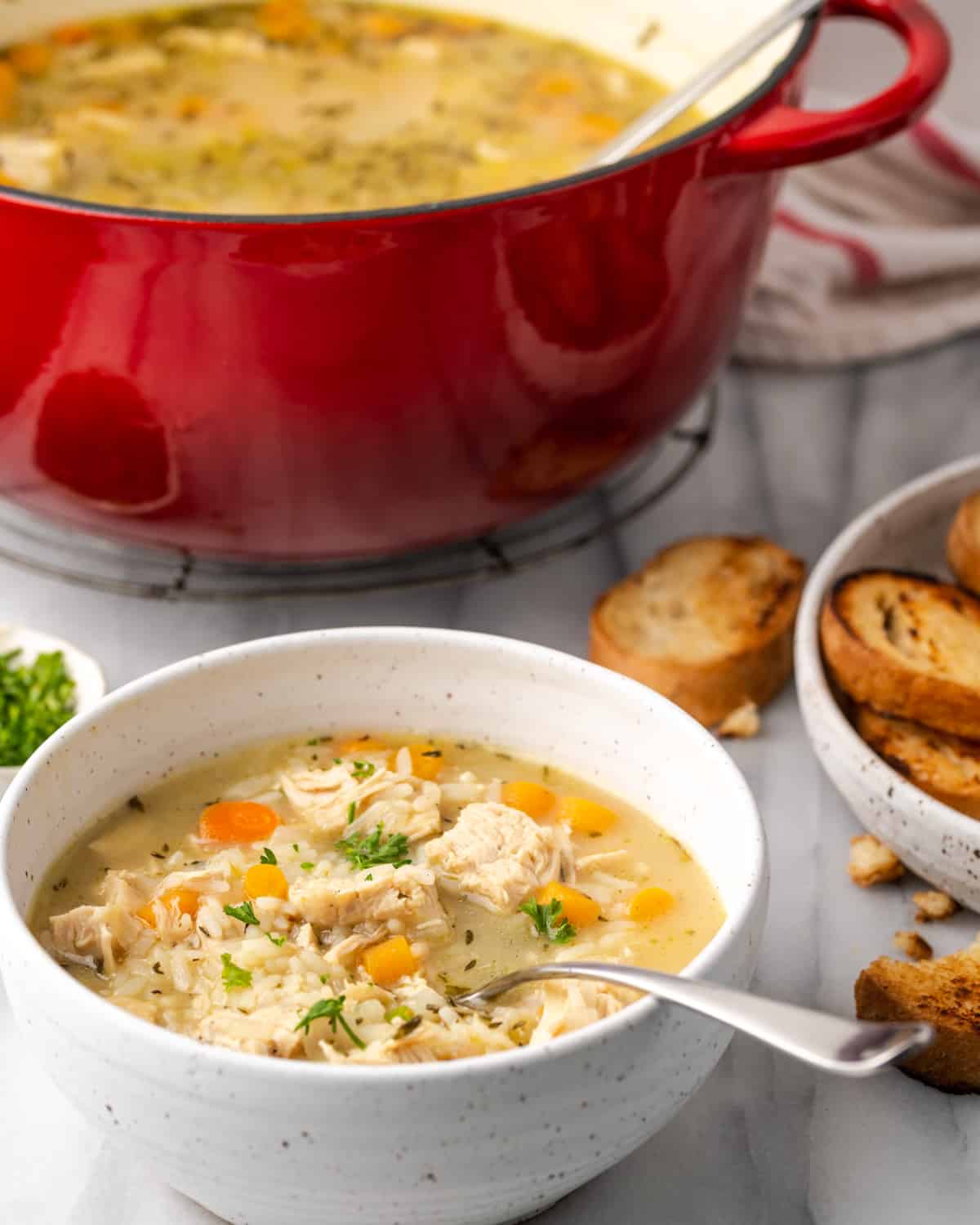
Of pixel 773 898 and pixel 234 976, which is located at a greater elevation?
pixel 234 976

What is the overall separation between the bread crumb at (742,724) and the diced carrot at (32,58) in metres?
1.70

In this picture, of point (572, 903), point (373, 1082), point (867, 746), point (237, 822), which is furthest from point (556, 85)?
point (373, 1082)

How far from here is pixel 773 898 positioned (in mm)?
2131

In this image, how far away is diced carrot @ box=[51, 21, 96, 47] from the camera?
314 cm

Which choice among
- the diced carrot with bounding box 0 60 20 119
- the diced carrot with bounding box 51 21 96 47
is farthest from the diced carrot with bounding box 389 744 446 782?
the diced carrot with bounding box 51 21 96 47

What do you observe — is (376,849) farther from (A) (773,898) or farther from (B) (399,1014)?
(A) (773,898)

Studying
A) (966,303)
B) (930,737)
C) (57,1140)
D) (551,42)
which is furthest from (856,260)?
(57,1140)

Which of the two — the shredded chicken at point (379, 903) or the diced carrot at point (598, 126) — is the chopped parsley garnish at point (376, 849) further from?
the diced carrot at point (598, 126)

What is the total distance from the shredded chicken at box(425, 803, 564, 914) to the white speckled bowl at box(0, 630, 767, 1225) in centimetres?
17

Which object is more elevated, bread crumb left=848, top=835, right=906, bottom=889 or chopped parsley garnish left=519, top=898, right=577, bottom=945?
chopped parsley garnish left=519, top=898, right=577, bottom=945

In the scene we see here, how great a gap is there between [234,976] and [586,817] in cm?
46

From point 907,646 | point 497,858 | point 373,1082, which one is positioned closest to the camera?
point 373,1082

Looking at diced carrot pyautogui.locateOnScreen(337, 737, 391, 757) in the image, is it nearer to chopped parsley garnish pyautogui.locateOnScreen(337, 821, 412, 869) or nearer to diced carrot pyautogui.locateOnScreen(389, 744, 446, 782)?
diced carrot pyautogui.locateOnScreen(389, 744, 446, 782)

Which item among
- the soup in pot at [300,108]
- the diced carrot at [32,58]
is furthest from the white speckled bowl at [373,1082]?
the diced carrot at [32,58]
